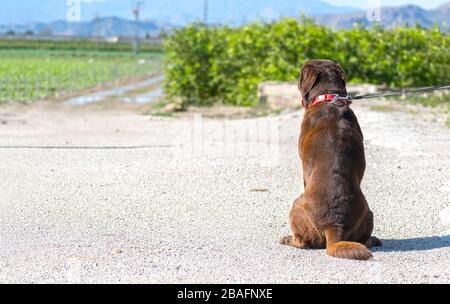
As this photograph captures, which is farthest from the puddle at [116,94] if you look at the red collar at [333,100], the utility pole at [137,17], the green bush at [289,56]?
the utility pole at [137,17]

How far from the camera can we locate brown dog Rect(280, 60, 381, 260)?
6.07 m

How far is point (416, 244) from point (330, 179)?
1.12 metres

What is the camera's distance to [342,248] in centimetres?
589

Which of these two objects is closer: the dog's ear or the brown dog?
the brown dog

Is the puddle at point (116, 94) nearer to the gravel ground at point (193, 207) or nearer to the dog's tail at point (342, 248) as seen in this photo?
the gravel ground at point (193, 207)

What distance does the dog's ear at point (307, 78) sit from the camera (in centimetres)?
648

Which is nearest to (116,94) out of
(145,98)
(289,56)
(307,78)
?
(145,98)

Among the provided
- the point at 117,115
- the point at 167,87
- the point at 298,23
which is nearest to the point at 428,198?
the point at 117,115

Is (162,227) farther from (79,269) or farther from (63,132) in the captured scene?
(63,132)

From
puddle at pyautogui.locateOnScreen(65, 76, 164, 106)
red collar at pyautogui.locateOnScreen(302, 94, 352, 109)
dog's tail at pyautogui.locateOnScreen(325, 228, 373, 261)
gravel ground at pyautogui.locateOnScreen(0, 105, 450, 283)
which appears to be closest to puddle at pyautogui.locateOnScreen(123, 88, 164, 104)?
puddle at pyautogui.locateOnScreen(65, 76, 164, 106)

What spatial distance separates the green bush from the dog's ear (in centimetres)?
1418

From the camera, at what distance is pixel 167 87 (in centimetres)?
2409

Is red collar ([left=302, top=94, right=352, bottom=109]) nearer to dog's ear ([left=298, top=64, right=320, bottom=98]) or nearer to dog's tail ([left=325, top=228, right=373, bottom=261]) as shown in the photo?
dog's ear ([left=298, top=64, right=320, bottom=98])

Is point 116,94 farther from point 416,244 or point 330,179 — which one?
point 330,179
